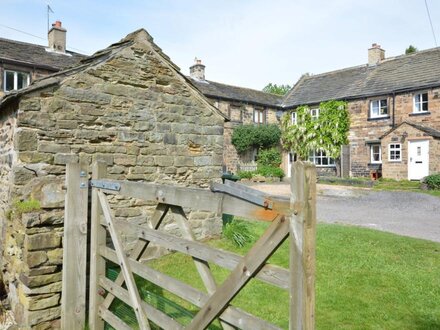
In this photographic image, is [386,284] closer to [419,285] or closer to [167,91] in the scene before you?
[419,285]

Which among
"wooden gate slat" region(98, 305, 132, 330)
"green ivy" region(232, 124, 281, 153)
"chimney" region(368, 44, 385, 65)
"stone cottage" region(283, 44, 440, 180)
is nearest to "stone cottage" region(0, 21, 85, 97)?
"green ivy" region(232, 124, 281, 153)

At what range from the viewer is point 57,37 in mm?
21703

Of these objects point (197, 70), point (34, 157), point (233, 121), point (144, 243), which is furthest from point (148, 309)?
point (197, 70)

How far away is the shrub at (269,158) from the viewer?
2762cm

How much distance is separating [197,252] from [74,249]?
1989 millimetres

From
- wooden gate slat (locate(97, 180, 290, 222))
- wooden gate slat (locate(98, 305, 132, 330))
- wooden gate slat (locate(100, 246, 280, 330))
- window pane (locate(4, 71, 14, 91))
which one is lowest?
wooden gate slat (locate(98, 305, 132, 330))

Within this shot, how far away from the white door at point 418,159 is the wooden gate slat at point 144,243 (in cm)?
2139

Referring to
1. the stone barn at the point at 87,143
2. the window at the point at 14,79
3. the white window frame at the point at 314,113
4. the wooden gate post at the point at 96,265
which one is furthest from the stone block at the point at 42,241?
the white window frame at the point at 314,113

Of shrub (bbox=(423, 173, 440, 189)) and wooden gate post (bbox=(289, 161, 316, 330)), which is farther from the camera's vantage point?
shrub (bbox=(423, 173, 440, 189))

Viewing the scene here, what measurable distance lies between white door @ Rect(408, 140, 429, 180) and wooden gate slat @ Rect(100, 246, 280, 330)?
2147 cm

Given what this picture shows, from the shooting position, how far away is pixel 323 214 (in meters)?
11.9

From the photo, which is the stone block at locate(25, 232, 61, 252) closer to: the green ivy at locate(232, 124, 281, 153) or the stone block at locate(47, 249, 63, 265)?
the stone block at locate(47, 249, 63, 265)

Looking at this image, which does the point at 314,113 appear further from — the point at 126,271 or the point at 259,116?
the point at 126,271

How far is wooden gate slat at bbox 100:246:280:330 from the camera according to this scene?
198 cm
